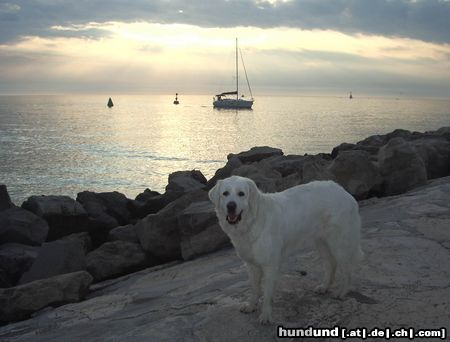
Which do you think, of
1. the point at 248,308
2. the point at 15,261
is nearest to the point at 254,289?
the point at 248,308

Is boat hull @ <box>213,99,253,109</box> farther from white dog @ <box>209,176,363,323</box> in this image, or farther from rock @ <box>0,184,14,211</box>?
white dog @ <box>209,176,363,323</box>

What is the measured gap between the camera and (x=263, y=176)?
12.2m

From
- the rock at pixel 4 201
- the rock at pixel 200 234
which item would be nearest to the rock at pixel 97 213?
the rock at pixel 4 201

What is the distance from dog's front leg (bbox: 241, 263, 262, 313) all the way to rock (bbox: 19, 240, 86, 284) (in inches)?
229

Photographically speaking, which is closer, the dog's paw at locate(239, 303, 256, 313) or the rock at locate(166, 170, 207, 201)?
the dog's paw at locate(239, 303, 256, 313)

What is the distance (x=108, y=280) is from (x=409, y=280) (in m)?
6.34

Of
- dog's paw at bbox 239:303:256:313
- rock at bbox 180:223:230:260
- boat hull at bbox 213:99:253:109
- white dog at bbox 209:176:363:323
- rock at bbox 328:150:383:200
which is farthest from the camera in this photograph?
boat hull at bbox 213:99:253:109

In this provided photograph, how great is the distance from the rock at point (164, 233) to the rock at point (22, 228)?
3629 millimetres

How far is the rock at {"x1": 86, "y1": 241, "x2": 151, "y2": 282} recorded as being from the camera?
34.9ft

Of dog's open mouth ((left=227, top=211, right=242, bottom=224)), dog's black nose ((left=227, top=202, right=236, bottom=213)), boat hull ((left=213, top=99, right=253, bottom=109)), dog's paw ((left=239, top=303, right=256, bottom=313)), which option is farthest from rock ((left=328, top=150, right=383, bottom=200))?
boat hull ((left=213, top=99, right=253, bottom=109))

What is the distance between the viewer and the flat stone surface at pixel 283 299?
5.39m

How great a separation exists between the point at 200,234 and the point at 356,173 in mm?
4378

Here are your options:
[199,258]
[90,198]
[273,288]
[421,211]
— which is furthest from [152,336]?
[90,198]

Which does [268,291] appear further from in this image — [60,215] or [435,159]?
[435,159]
